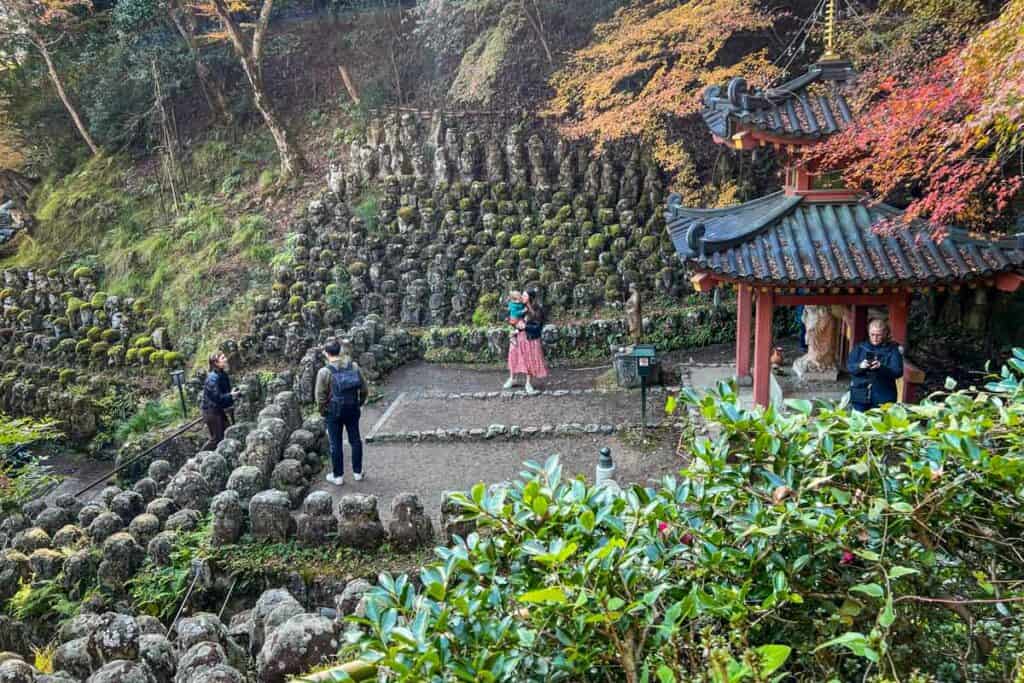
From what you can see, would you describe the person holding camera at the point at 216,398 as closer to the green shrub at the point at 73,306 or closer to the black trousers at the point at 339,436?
the black trousers at the point at 339,436

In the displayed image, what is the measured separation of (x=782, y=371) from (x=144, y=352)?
1115cm

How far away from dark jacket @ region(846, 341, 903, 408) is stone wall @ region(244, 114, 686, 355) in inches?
261

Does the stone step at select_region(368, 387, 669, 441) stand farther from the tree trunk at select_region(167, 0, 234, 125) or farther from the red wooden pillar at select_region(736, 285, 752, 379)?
the tree trunk at select_region(167, 0, 234, 125)

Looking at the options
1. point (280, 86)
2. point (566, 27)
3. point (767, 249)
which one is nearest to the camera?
point (767, 249)

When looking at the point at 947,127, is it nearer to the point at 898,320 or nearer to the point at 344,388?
the point at 898,320

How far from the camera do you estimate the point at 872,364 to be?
6.15 meters

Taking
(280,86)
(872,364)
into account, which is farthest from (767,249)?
(280,86)

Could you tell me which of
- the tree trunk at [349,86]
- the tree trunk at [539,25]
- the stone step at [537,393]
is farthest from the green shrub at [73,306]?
the tree trunk at [539,25]

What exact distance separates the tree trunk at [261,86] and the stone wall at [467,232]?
1894 millimetres

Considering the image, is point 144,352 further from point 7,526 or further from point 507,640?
point 507,640

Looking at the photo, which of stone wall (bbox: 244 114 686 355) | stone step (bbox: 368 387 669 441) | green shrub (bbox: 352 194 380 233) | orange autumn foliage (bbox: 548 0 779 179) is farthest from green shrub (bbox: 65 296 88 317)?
orange autumn foliage (bbox: 548 0 779 179)

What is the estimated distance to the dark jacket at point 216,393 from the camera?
9000mm

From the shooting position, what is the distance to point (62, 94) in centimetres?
1791

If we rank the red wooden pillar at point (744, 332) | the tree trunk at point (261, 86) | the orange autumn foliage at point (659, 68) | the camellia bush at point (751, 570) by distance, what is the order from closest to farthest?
the camellia bush at point (751, 570) → the red wooden pillar at point (744, 332) → the orange autumn foliage at point (659, 68) → the tree trunk at point (261, 86)
